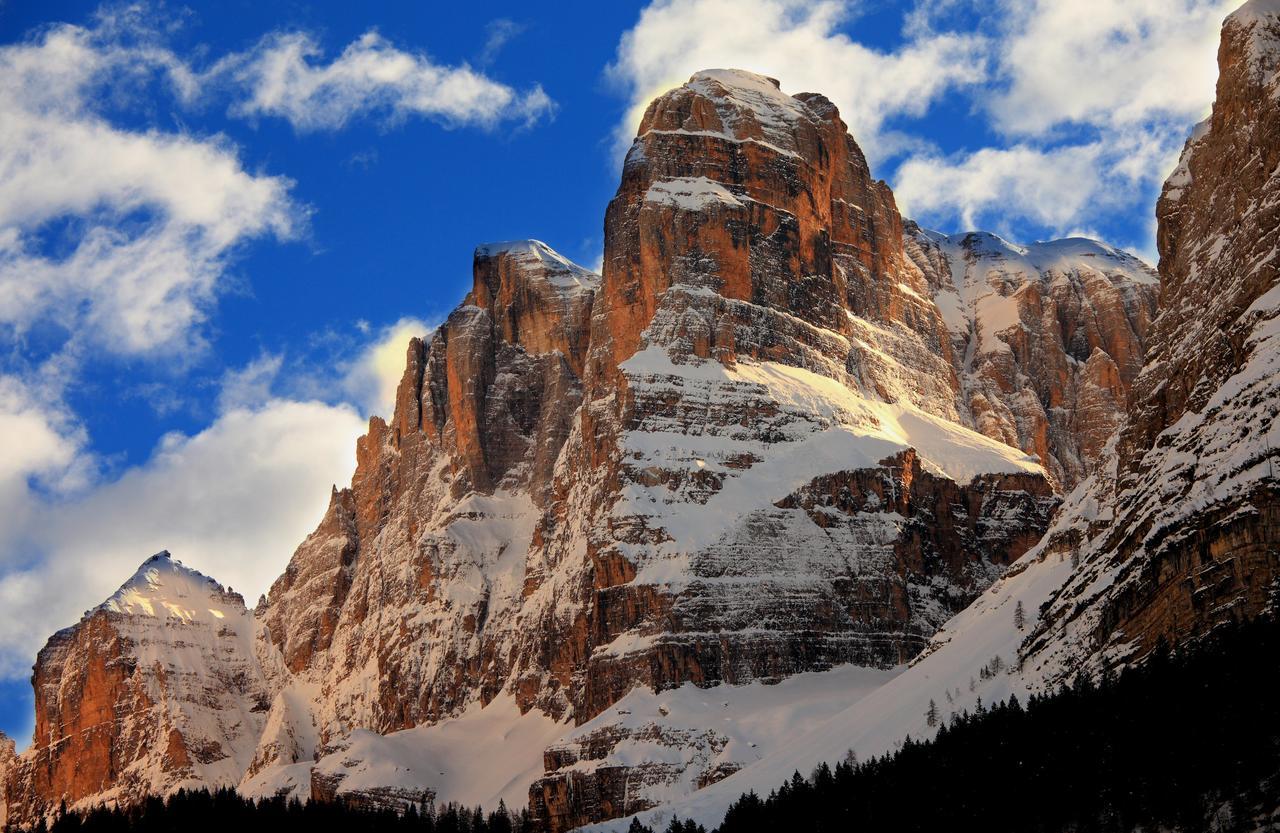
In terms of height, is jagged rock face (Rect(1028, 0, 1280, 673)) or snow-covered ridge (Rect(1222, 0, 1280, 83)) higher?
snow-covered ridge (Rect(1222, 0, 1280, 83))

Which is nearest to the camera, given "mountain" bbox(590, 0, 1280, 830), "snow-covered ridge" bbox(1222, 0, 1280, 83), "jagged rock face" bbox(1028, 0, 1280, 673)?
"jagged rock face" bbox(1028, 0, 1280, 673)

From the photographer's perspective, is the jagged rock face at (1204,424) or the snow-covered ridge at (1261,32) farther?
the snow-covered ridge at (1261,32)

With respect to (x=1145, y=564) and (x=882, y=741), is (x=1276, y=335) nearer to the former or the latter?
(x=1145, y=564)

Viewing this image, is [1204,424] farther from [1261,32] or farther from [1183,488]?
[1261,32]

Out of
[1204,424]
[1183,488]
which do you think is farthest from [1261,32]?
[1183,488]

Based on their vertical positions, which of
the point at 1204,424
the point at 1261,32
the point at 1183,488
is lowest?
the point at 1183,488

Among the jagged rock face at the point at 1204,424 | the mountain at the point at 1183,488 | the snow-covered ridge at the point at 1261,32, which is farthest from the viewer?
the snow-covered ridge at the point at 1261,32

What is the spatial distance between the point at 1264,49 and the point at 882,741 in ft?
191

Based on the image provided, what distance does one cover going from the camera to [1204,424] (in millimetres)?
152500

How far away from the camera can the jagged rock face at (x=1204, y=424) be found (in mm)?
139875

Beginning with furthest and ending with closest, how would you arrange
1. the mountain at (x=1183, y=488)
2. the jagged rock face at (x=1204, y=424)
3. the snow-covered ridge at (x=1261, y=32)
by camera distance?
1. the snow-covered ridge at (x=1261, y=32)
2. the mountain at (x=1183, y=488)
3. the jagged rock face at (x=1204, y=424)

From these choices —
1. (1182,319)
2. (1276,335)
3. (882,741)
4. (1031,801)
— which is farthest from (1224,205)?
(1031,801)

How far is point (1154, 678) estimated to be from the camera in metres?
136

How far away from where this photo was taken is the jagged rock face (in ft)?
459
